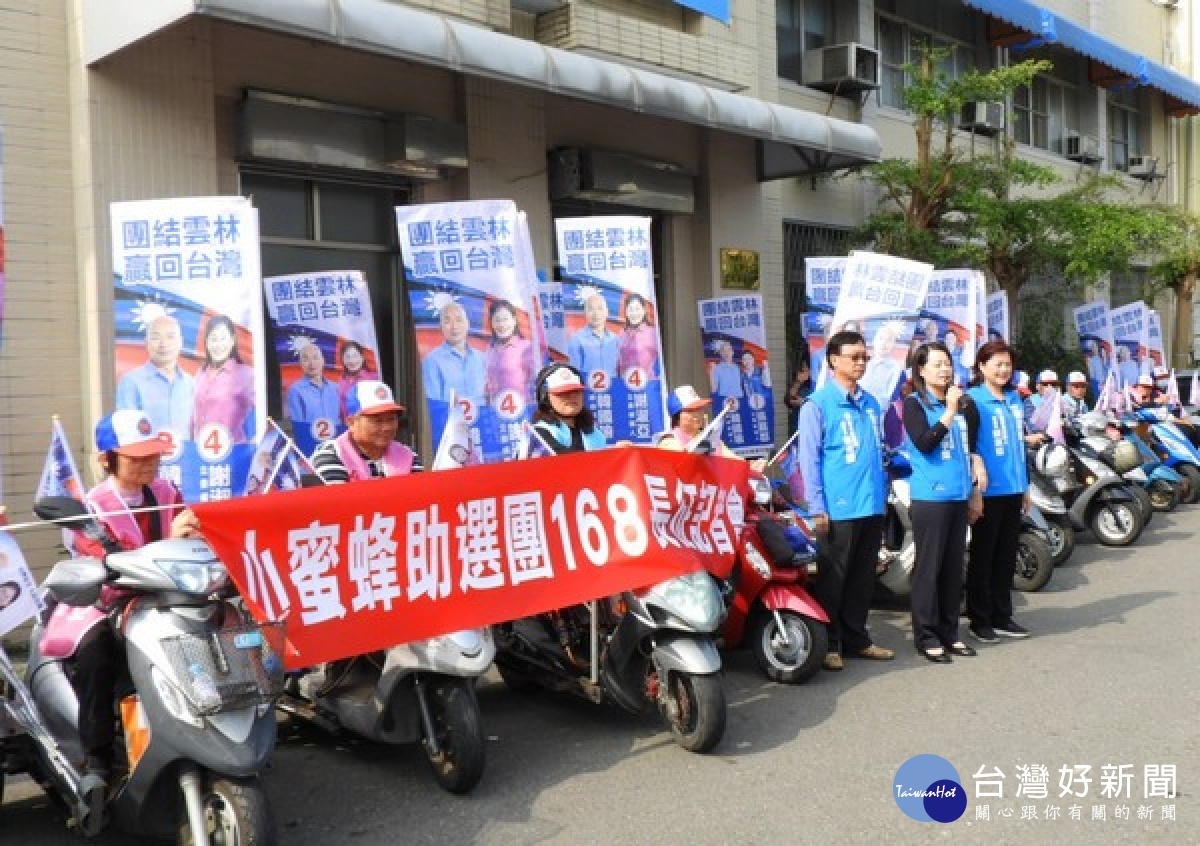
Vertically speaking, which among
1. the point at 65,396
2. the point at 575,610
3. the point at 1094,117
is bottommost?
the point at 575,610

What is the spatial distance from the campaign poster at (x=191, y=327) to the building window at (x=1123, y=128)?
21476 mm

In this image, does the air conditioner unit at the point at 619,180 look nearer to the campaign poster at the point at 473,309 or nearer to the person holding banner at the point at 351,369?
the campaign poster at the point at 473,309

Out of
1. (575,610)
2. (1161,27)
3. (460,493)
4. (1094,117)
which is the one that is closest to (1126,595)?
(575,610)

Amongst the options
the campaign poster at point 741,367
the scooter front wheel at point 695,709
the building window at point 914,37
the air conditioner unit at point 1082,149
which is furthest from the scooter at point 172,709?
the air conditioner unit at point 1082,149

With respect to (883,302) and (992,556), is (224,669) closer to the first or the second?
(992,556)

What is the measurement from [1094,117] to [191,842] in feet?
75.4

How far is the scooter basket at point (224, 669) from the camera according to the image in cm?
381

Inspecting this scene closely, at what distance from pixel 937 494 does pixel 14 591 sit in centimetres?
481

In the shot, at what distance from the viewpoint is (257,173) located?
9117mm

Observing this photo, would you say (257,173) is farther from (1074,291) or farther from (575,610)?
(1074,291)

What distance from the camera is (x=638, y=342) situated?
9.48 metres

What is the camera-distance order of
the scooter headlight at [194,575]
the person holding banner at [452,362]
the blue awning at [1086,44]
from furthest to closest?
the blue awning at [1086,44] < the person holding banner at [452,362] < the scooter headlight at [194,575]

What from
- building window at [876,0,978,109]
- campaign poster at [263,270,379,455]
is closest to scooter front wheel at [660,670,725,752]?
campaign poster at [263,270,379,455]

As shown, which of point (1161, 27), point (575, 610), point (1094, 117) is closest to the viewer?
point (575, 610)
